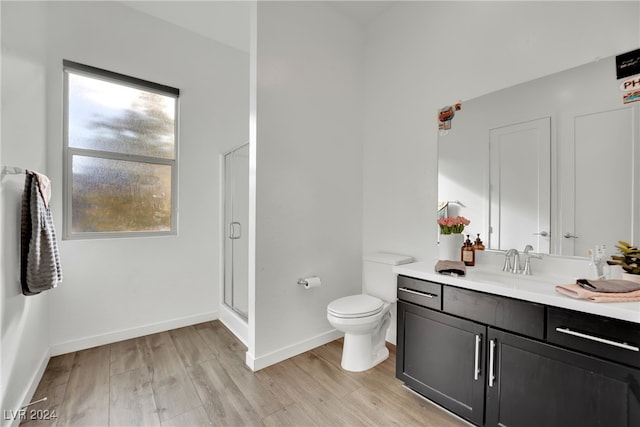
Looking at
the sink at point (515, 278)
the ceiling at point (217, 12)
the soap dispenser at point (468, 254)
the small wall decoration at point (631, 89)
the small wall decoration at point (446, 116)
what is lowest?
the sink at point (515, 278)

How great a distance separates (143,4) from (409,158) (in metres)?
2.82

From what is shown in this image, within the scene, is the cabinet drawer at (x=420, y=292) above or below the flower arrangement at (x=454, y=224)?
below

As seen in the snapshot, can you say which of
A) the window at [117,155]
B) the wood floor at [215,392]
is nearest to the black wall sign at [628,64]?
the wood floor at [215,392]

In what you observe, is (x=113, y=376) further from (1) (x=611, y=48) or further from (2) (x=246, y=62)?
(1) (x=611, y=48)

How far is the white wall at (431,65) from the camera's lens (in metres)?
1.58

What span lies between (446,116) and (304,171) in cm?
120

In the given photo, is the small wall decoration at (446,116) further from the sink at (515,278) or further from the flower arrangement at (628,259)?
the flower arrangement at (628,259)

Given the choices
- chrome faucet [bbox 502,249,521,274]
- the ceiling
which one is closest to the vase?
chrome faucet [bbox 502,249,521,274]

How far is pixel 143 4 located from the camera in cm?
259

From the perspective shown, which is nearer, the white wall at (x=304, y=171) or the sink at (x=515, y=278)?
the sink at (x=515, y=278)

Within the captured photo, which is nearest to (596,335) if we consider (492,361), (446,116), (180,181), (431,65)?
(492,361)

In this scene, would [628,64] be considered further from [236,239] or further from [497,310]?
[236,239]

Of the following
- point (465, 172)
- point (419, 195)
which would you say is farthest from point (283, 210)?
point (465, 172)

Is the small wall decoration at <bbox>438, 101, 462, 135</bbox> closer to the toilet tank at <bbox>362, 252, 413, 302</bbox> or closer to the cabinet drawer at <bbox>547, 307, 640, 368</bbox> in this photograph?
the toilet tank at <bbox>362, 252, 413, 302</bbox>
